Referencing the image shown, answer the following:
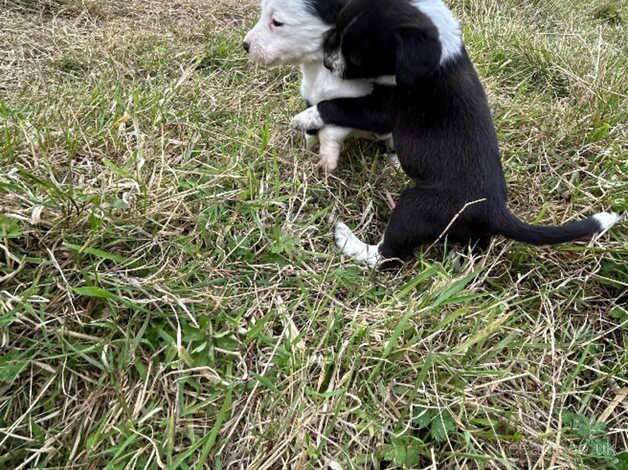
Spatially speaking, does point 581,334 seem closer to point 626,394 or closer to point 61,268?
point 626,394

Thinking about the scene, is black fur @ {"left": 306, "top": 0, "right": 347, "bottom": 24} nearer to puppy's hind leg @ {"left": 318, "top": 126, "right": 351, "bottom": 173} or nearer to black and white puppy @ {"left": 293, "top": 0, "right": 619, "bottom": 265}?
black and white puppy @ {"left": 293, "top": 0, "right": 619, "bottom": 265}

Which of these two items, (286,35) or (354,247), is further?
(286,35)

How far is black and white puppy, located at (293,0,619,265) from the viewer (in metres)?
1.87

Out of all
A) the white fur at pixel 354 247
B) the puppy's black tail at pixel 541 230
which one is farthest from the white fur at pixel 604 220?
the white fur at pixel 354 247

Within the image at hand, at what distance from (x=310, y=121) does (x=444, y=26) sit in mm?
721

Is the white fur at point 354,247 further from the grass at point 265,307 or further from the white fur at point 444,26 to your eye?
the white fur at point 444,26

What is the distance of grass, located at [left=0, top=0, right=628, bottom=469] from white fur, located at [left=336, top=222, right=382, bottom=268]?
0.06m

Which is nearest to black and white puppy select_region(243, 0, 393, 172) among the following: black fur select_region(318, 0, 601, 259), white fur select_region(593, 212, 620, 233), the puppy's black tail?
black fur select_region(318, 0, 601, 259)

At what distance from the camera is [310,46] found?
2.28 m

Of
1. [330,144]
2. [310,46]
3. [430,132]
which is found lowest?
[330,144]

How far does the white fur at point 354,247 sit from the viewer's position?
1.98 metres

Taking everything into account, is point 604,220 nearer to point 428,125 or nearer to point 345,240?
point 428,125

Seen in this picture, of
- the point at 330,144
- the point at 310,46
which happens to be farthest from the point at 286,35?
the point at 330,144

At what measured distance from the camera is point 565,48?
3.39m
